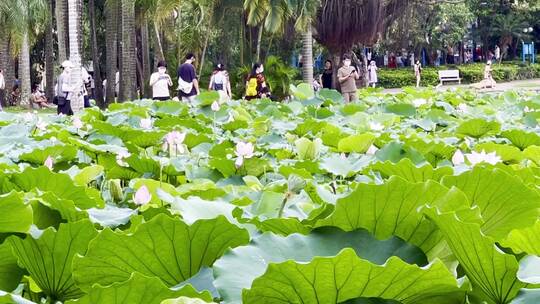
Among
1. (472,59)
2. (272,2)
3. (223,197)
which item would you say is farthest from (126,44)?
(472,59)

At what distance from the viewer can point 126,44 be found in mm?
20781

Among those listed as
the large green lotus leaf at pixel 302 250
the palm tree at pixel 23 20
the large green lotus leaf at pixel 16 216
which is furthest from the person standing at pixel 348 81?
the palm tree at pixel 23 20

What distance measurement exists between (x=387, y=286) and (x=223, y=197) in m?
1.00

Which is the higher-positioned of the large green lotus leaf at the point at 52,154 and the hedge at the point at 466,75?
the hedge at the point at 466,75

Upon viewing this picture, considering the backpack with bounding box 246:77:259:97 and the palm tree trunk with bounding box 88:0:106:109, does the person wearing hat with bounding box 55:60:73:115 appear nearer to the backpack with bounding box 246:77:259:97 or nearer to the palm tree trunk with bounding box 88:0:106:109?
the backpack with bounding box 246:77:259:97

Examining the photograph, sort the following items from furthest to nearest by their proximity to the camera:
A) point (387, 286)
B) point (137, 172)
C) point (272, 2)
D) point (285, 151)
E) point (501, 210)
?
point (272, 2) → point (285, 151) → point (137, 172) → point (501, 210) → point (387, 286)

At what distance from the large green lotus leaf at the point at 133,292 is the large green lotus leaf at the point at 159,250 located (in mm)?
145

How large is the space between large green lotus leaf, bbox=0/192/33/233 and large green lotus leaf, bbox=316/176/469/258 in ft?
1.30

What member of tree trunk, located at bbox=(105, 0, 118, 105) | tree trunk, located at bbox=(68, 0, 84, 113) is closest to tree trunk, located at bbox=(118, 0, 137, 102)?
tree trunk, located at bbox=(105, 0, 118, 105)

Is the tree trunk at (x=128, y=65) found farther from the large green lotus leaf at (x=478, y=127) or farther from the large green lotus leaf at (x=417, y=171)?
the large green lotus leaf at (x=417, y=171)

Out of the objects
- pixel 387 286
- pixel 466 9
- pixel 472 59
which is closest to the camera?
pixel 387 286

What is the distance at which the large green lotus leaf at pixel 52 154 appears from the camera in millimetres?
2715

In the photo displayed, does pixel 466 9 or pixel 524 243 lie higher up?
pixel 466 9

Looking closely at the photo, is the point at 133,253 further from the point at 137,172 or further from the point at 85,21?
the point at 85,21
